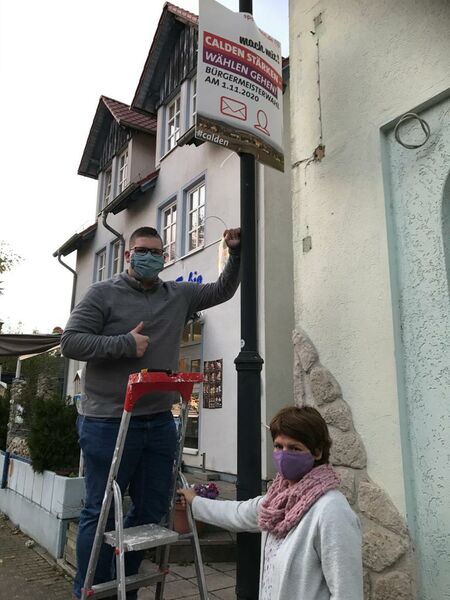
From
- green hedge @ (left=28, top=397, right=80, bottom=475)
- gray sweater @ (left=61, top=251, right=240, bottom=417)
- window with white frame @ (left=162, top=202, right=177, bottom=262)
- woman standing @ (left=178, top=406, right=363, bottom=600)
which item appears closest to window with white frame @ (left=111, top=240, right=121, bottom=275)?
window with white frame @ (left=162, top=202, right=177, bottom=262)

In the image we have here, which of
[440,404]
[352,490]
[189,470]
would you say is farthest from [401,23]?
[189,470]

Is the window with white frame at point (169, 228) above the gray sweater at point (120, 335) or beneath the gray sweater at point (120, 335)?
above

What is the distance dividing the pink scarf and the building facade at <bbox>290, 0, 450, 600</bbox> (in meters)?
1.11

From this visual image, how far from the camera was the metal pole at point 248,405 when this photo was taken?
2.36m

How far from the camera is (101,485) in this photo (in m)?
2.72

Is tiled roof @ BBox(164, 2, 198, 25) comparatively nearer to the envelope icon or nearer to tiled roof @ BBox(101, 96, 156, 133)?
tiled roof @ BBox(101, 96, 156, 133)

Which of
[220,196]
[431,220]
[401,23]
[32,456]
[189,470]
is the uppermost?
[220,196]

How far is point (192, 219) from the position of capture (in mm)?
10367

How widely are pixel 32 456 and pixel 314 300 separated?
14.3 ft

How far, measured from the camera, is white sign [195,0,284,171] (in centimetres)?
287

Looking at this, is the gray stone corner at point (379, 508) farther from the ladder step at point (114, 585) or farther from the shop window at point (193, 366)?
the shop window at point (193, 366)

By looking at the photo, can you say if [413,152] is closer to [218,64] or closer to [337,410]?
[218,64]

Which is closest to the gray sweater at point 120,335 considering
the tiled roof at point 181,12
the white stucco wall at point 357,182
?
the white stucco wall at point 357,182

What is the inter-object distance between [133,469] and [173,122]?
10672 mm
